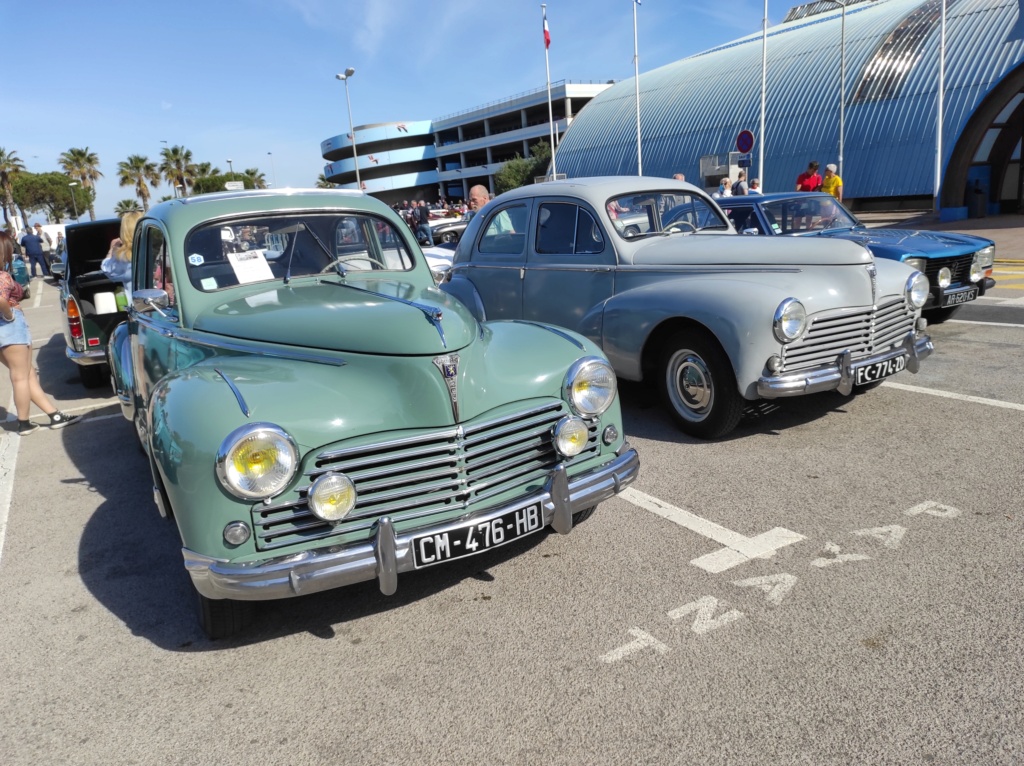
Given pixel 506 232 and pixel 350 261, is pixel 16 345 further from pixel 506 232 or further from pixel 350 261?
pixel 506 232

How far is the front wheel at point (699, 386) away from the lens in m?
5.07

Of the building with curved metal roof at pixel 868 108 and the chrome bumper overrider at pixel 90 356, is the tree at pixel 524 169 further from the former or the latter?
→ the chrome bumper overrider at pixel 90 356

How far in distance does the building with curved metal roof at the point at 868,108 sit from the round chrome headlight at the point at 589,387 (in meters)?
22.2

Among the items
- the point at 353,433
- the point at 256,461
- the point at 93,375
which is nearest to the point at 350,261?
the point at 353,433

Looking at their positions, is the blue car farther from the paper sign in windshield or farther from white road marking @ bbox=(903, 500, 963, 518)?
the paper sign in windshield

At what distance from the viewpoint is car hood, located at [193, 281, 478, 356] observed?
327 centimetres

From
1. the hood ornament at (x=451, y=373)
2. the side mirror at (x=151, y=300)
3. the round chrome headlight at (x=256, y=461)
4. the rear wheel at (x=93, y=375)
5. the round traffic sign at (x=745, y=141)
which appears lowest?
the rear wheel at (x=93, y=375)

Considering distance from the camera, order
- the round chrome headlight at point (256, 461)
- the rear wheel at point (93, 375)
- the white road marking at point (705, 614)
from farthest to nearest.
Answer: the rear wheel at point (93, 375) → the white road marking at point (705, 614) → the round chrome headlight at point (256, 461)

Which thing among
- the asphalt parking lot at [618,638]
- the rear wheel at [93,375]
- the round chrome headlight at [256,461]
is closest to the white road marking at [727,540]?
the asphalt parking lot at [618,638]

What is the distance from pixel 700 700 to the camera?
2643 millimetres

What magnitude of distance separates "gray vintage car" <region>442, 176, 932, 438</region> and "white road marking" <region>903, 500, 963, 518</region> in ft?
3.59

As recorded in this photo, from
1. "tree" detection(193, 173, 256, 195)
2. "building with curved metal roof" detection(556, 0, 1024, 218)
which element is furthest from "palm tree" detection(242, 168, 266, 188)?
"building with curved metal roof" detection(556, 0, 1024, 218)

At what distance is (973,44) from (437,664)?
1142 inches

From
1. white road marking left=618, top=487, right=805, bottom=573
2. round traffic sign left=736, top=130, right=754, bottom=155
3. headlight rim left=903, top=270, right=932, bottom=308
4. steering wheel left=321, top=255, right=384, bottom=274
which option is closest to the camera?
white road marking left=618, top=487, right=805, bottom=573
